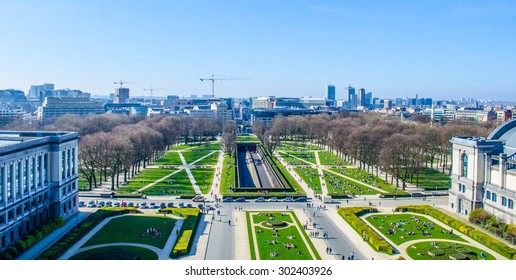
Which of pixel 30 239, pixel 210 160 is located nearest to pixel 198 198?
pixel 30 239

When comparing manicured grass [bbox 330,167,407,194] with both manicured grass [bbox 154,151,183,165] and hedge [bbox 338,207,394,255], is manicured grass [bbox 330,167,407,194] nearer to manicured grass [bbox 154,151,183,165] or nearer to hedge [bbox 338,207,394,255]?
hedge [bbox 338,207,394,255]

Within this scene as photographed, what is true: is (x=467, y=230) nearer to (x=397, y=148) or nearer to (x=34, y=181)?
(x=397, y=148)

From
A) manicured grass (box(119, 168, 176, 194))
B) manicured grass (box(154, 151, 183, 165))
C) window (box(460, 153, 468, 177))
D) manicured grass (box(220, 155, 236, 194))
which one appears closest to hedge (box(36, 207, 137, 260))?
manicured grass (box(119, 168, 176, 194))

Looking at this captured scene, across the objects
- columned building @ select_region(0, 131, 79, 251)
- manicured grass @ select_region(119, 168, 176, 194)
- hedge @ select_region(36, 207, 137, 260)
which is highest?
columned building @ select_region(0, 131, 79, 251)

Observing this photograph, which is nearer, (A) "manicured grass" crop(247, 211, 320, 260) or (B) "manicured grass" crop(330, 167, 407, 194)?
(A) "manicured grass" crop(247, 211, 320, 260)

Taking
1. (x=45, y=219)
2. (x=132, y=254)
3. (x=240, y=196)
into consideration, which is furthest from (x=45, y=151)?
(x=240, y=196)

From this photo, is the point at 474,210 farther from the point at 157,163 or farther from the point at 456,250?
the point at 157,163

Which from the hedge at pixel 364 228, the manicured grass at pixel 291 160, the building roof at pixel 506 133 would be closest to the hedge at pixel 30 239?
the hedge at pixel 364 228

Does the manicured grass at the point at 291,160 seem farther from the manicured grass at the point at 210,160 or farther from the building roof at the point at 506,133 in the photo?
the building roof at the point at 506,133
